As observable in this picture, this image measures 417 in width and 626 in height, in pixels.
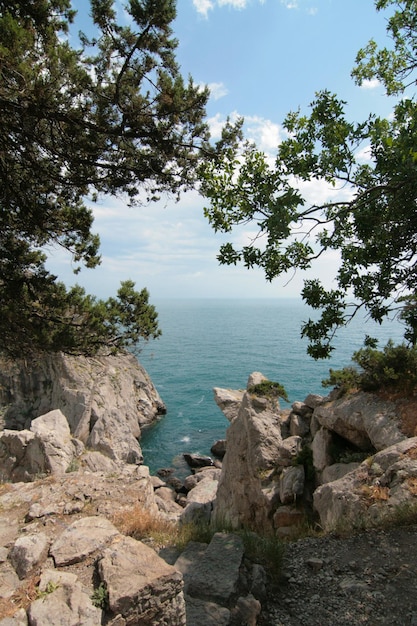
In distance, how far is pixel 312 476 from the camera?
16.1 m

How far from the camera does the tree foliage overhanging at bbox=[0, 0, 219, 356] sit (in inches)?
283

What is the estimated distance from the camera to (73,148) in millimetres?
9180

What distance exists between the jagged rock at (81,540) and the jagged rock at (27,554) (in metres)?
0.22

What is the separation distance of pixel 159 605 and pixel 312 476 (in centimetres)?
1268

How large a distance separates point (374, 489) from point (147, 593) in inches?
294

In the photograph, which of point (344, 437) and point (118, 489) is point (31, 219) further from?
point (344, 437)

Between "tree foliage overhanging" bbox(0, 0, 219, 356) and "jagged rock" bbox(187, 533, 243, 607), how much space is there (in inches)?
291

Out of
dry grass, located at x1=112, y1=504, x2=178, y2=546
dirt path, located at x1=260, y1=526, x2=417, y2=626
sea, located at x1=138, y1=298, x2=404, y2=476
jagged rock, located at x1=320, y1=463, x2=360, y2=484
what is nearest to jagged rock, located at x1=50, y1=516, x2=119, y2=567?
dry grass, located at x1=112, y1=504, x2=178, y2=546

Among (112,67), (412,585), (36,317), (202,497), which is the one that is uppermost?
(112,67)

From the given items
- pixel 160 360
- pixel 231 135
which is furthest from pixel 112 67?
pixel 160 360

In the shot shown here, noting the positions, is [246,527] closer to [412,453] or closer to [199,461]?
[412,453]

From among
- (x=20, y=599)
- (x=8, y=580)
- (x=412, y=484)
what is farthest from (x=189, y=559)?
(x=412, y=484)

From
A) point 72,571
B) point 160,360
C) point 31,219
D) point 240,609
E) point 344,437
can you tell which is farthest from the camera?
point 160,360

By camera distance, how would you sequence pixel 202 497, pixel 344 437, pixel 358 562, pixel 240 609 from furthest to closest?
pixel 202 497
pixel 344 437
pixel 358 562
pixel 240 609
